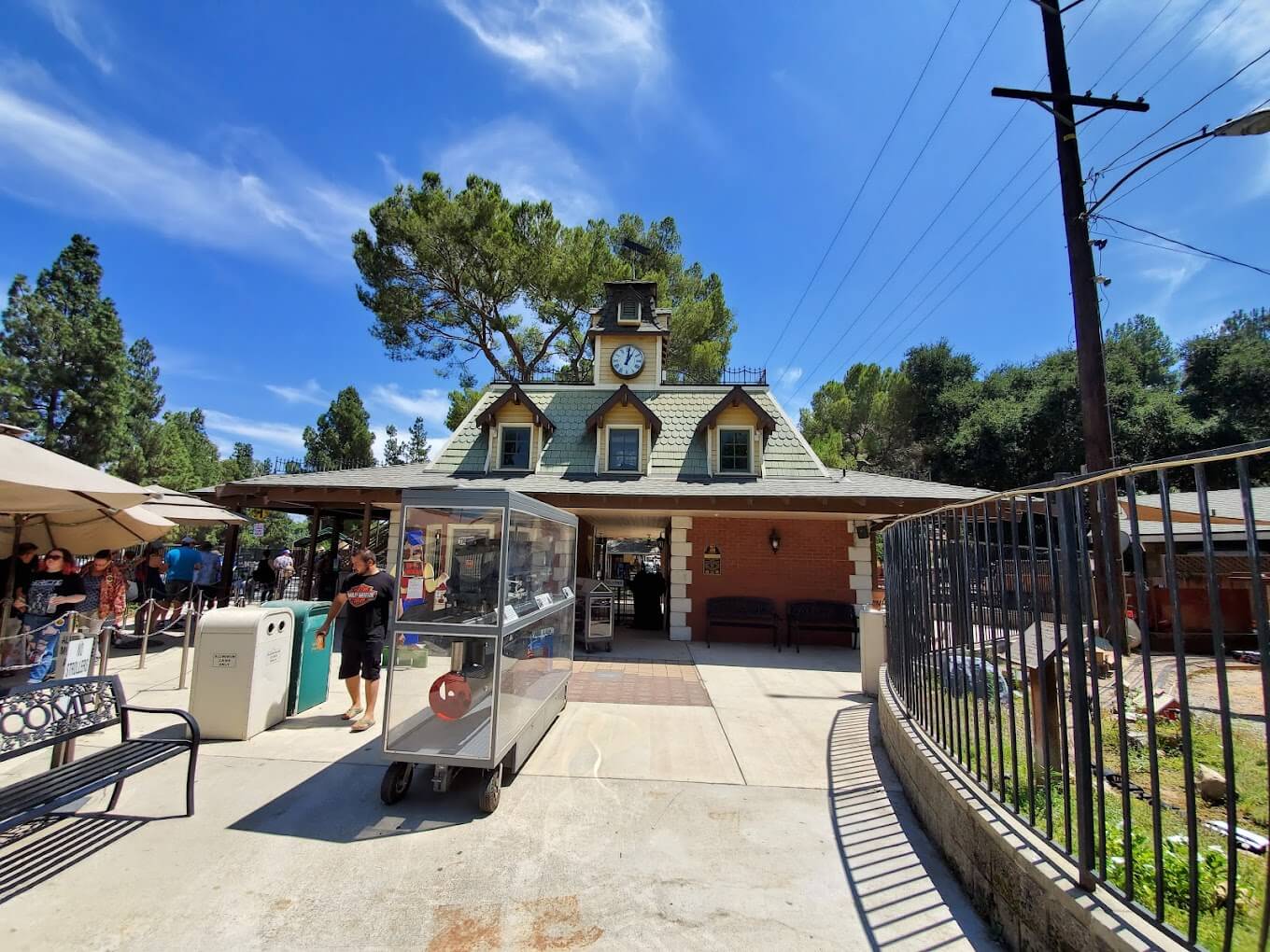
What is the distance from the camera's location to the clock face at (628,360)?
54.7 feet

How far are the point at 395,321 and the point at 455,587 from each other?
64.1ft

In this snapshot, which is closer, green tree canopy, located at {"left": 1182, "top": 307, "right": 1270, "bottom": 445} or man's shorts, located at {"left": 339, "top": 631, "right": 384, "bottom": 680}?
man's shorts, located at {"left": 339, "top": 631, "right": 384, "bottom": 680}

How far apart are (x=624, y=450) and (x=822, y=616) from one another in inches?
220

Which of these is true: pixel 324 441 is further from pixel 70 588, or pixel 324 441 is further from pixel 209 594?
pixel 70 588

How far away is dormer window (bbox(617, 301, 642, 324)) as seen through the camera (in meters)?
17.0

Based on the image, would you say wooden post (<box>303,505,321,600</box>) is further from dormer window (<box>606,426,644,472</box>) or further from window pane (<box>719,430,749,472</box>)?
window pane (<box>719,430,749,472</box>)

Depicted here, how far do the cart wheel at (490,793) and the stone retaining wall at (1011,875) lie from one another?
2751 millimetres

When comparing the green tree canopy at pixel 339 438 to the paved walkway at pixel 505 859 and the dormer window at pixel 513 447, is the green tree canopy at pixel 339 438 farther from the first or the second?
the paved walkway at pixel 505 859

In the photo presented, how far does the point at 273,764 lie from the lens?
4613 mm

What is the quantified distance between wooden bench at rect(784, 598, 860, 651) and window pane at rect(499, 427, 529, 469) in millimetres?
6729

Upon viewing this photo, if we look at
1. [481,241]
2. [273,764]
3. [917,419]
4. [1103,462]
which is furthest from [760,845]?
[917,419]

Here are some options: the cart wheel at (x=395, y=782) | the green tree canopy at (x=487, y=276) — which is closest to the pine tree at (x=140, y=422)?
the green tree canopy at (x=487, y=276)

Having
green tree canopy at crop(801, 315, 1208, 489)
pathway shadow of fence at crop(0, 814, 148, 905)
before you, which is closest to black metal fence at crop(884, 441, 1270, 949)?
pathway shadow of fence at crop(0, 814, 148, 905)

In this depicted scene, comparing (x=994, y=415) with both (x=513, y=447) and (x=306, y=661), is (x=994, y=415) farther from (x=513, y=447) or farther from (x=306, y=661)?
(x=306, y=661)
